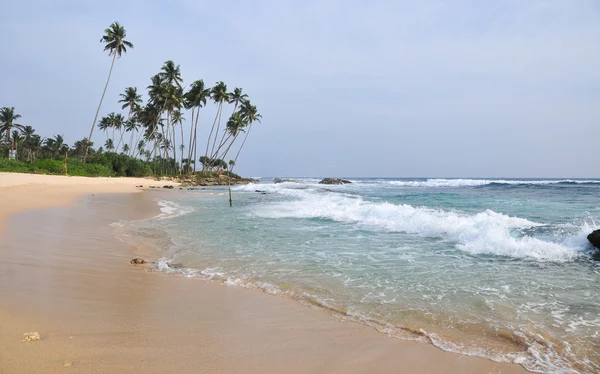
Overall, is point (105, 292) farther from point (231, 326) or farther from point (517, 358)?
point (517, 358)

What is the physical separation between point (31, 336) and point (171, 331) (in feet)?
3.67

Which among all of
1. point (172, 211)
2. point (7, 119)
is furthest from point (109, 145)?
point (172, 211)

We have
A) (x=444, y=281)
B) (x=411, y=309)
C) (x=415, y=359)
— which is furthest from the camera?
(x=444, y=281)

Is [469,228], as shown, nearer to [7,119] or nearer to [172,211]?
[172,211]

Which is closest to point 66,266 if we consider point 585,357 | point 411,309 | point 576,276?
point 411,309

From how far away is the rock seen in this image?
2939 millimetres

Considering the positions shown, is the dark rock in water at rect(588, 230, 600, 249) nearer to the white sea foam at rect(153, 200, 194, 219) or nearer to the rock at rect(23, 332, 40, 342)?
the rock at rect(23, 332, 40, 342)

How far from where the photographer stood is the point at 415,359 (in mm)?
3160

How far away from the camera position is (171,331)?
3465 mm

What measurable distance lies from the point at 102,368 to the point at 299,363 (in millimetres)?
1501

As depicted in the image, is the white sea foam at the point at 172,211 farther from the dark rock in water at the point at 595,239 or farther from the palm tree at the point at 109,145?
the palm tree at the point at 109,145

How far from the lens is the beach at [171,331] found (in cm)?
282

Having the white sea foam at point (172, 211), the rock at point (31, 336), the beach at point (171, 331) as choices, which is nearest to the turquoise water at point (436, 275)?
the beach at point (171, 331)

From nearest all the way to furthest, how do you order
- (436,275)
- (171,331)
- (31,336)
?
(31,336) → (171,331) → (436,275)
